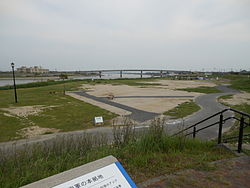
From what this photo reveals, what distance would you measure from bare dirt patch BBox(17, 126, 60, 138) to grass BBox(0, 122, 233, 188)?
17.5 feet

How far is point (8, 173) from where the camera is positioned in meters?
3.15

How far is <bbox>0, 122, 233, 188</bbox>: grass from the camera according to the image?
10.3 ft

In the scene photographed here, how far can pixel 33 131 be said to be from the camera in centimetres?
941

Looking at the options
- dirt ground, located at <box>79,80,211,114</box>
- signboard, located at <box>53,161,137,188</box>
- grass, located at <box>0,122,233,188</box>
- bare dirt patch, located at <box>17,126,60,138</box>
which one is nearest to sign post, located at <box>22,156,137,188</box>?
signboard, located at <box>53,161,137,188</box>

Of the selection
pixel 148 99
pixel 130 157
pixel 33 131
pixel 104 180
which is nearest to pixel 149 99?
pixel 148 99

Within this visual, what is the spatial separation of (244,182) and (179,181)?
1.29 metres

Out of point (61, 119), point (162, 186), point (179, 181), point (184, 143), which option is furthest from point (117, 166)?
point (61, 119)

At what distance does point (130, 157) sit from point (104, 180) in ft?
7.46

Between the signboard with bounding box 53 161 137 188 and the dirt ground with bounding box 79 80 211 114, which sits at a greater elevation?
the signboard with bounding box 53 161 137 188

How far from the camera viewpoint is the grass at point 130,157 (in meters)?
3.13

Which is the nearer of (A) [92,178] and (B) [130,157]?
(A) [92,178]

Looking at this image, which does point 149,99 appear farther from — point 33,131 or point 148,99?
point 33,131

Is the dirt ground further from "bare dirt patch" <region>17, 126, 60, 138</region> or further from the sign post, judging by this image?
the sign post

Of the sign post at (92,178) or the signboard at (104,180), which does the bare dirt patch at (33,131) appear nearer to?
the sign post at (92,178)
